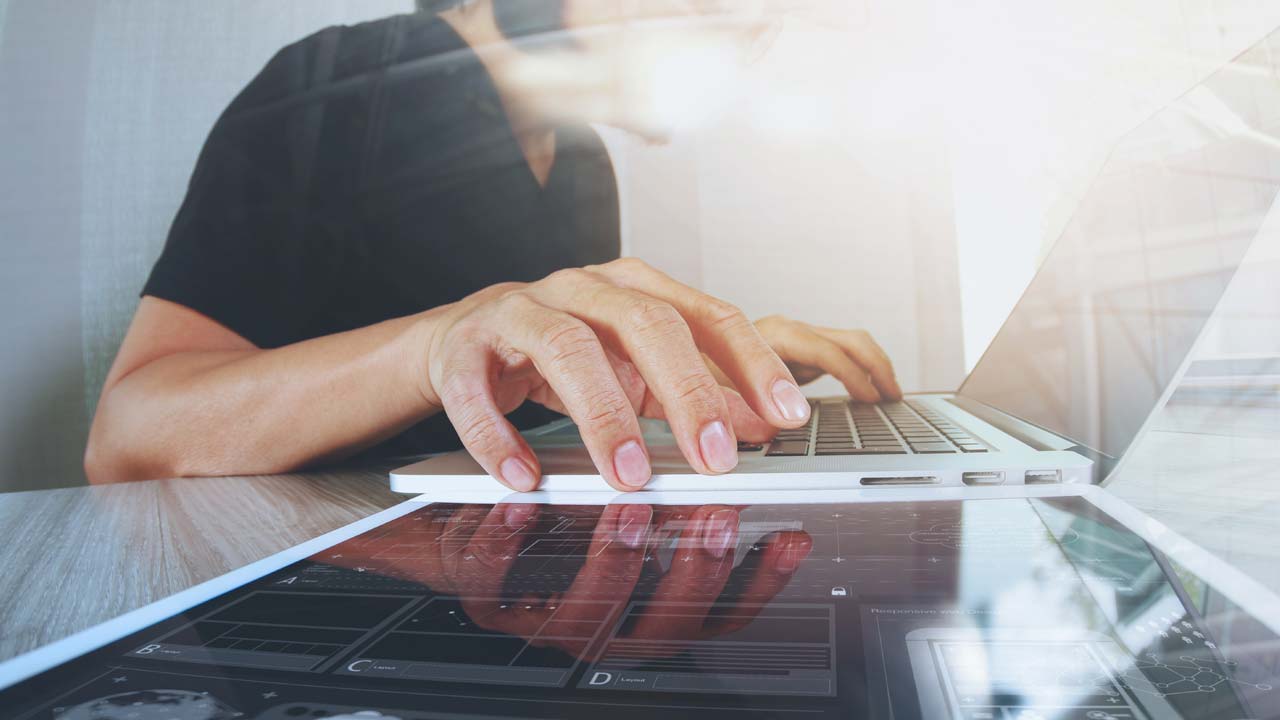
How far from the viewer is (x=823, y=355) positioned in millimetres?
960

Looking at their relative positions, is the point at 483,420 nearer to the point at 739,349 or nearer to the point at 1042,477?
the point at 739,349

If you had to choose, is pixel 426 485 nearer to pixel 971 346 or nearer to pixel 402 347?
pixel 402 347

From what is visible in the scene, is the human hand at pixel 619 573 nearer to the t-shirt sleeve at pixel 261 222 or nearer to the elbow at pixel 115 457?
the elbow at pixel 115 457

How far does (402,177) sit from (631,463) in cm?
90

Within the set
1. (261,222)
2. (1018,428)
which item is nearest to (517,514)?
(1018,428)

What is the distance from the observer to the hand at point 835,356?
96cm

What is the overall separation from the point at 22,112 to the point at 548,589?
1.39 meters

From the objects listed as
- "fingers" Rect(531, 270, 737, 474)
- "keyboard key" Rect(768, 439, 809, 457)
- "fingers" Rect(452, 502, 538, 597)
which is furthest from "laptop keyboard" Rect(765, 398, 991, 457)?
"fingers" Rect(452, 502, 538, 597)

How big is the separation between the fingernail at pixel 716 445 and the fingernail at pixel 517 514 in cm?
11

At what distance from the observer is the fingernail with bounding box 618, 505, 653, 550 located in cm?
34

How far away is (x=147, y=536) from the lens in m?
0.40

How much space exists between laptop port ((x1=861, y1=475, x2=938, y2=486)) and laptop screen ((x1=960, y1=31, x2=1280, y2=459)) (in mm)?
143

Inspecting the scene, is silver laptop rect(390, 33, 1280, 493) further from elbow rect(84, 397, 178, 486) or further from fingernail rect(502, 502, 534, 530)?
elbow rect(84, 397, 178, 486)

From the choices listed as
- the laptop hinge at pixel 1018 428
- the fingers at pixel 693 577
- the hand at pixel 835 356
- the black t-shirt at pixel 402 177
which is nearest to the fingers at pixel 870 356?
the hand at pixel 835 356
